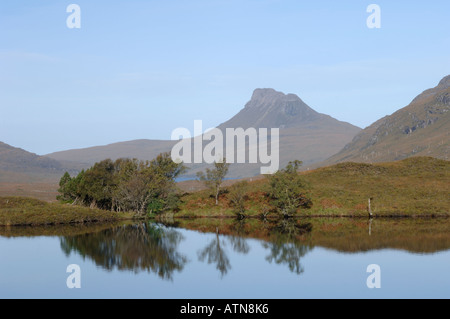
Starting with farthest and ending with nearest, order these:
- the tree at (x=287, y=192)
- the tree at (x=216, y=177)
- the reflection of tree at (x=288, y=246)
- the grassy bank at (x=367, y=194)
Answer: the tree at (x=216, y=177) < the grassy bank at (x=367, y=194) < the tree at (x=287, y=192) < the reflection of tree at (x=288, y=246)

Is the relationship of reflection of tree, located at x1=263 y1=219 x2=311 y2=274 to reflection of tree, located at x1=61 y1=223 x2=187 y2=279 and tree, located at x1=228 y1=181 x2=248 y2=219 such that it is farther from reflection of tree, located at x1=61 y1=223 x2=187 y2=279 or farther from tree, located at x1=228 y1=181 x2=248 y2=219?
tree, located at x1=228 y1=181 x2=248 y2=219

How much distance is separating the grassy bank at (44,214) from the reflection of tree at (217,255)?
953 inches

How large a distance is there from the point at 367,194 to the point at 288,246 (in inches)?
1339

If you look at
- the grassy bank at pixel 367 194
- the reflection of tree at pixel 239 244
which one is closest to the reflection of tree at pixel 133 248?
the reflection of tree at pixel 239 244

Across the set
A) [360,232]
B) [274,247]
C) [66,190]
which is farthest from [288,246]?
[66,190]

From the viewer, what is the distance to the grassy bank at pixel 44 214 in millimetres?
67375

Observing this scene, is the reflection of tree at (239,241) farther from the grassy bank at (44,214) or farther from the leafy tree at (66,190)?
the leafy tree at (66,190)

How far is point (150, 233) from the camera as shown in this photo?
5859 cm

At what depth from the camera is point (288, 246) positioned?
46938 millimetres

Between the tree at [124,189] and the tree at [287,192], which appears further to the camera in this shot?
the tree at [124,189]
